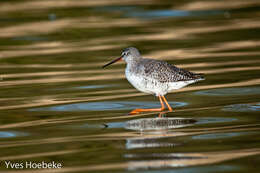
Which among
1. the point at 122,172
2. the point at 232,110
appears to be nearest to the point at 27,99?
the point at 232,110

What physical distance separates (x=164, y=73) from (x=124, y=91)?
2.00 m

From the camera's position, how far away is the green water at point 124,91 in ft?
29.1

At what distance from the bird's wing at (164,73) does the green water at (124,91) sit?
24.2 inches

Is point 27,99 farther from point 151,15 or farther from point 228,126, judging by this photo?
point 151,15

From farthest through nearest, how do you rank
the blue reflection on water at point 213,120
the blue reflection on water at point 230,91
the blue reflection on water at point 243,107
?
the blue reflection on water at point 230,91
the blue reflection on water at point 243,107
the blue reflection on water at point 213,120

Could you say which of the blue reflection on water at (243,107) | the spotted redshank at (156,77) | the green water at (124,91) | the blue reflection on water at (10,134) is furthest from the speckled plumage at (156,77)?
the blue reflection on water at (10,134)

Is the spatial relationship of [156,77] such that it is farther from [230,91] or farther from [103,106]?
[230,91]

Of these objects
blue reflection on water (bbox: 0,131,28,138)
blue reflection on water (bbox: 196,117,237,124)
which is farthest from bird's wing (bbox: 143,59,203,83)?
blue reflection on water (bbox: 0,131,28,138)

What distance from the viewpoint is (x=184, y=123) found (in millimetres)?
10508

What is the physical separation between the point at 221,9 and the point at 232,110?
13.9 meters

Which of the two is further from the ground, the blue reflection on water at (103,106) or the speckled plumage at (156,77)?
the speckled plumage at (156,77)

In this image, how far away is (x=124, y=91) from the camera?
44.4 feet

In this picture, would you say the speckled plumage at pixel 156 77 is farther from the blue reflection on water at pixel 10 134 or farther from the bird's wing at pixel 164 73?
the blue reflection on water at pixel 10 134

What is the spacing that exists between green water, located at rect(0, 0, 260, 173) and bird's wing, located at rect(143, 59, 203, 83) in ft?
2.02
